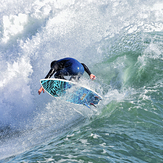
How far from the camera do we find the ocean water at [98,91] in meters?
2.95

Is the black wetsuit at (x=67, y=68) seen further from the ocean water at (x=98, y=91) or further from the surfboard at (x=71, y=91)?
the ocean water at (x=98, y=91)

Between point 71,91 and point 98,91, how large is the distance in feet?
6.35

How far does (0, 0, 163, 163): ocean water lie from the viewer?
2945mm

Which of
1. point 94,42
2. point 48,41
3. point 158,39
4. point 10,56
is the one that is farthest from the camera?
point 10,56

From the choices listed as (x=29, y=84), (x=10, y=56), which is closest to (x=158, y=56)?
(x=29, y=84)

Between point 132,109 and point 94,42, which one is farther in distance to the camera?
point 94,42

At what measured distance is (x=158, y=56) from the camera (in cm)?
738

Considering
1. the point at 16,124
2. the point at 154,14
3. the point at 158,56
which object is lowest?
the point at 16,124

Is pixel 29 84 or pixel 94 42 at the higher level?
pixel 94 42

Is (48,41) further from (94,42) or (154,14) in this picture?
(154,14)

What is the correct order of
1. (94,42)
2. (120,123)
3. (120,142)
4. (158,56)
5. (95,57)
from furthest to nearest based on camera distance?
(94,42)
(95,57)
(158,56)
(120,123)
(120,142)

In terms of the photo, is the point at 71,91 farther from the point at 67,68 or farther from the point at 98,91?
the point at 98,91

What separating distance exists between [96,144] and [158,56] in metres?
5.81

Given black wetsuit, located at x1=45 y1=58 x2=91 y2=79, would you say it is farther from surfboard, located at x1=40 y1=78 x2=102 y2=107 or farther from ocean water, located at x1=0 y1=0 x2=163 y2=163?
ocean water, located at x1=0 y1=0 x2=163 y2=163
